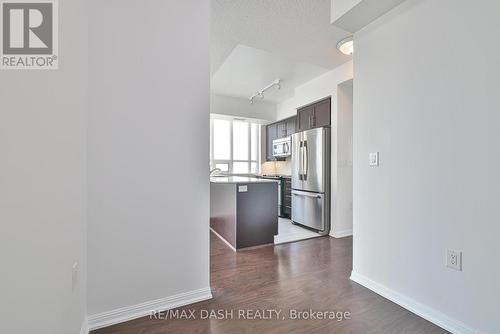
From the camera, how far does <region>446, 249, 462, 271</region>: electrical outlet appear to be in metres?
1.51

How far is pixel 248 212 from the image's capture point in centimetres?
317

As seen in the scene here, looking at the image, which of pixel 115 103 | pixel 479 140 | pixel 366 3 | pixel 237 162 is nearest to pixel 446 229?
pixel 479 140

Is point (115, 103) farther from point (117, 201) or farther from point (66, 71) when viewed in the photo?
point (117, 201)

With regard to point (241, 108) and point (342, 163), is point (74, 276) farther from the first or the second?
point (241, 108)

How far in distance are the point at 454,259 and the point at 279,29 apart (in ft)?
8.64

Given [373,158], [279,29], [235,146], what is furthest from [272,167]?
[373,158]

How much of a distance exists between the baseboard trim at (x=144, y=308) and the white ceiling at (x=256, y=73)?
2950 millimetres

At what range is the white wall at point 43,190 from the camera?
2.50ft

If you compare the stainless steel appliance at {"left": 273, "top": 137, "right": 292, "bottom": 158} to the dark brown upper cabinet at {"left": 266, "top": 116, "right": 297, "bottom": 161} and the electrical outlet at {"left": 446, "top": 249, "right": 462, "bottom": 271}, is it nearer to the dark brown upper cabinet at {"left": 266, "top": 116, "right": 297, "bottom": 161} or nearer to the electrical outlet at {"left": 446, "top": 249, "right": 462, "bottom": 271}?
the dark brown upper cabinet at {"left": 266, "top": 116, "right": 297, "bottom": 161}

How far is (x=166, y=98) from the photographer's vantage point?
69.1 inches

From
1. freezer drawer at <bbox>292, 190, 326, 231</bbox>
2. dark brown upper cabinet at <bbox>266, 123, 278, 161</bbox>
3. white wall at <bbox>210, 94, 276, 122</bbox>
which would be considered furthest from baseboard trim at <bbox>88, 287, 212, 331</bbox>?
dark brown upper cabinet at <bbox>266, 123, 278, 161</bbox>

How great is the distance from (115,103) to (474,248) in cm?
254

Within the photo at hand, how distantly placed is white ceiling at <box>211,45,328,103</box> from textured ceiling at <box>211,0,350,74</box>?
0.21 m

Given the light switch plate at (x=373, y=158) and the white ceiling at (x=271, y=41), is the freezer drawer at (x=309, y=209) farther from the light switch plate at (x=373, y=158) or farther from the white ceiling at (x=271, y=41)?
the white ceiling at (x=271, y=41)
